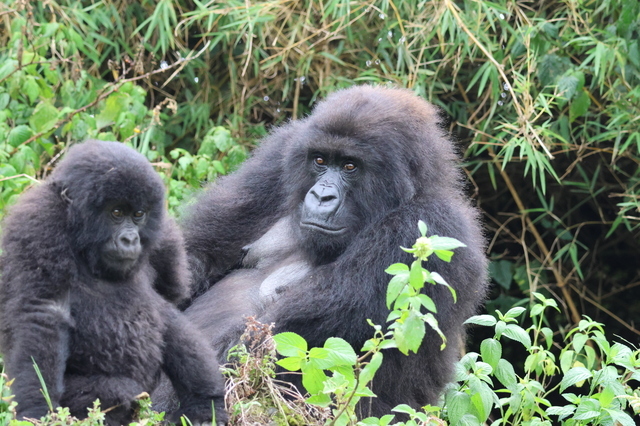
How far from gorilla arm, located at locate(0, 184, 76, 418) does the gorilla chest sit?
0.19 feet

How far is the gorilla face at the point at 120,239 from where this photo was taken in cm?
284

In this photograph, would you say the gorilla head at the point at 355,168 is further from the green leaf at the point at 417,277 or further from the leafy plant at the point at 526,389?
the green leaf at the point at 417,277

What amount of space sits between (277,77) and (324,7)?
85cm

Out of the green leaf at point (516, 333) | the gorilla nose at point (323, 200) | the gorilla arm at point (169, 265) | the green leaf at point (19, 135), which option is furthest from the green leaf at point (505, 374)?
the green leaf at point (19, 135)

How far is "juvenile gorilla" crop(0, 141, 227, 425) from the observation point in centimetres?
268

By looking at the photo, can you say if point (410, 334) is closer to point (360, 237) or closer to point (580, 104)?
point (360, 237)

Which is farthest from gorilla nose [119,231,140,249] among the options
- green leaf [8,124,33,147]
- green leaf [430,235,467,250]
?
green leaf [8,124,33,147]

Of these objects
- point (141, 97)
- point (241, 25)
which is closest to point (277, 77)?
point (241, 25)

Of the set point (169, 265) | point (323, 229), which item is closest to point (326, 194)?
point (323, 229)

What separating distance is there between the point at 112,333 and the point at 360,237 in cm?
122

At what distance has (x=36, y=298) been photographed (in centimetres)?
269

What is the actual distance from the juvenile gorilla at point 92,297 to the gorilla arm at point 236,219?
1.34 m

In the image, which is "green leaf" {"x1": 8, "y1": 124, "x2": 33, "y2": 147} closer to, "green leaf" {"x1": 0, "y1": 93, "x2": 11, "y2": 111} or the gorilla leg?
"green leaf" {"x1": 0, "y1": 93, "x2": 11, "y2": 111}

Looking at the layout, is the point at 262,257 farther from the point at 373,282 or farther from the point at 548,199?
the point at 548,199
